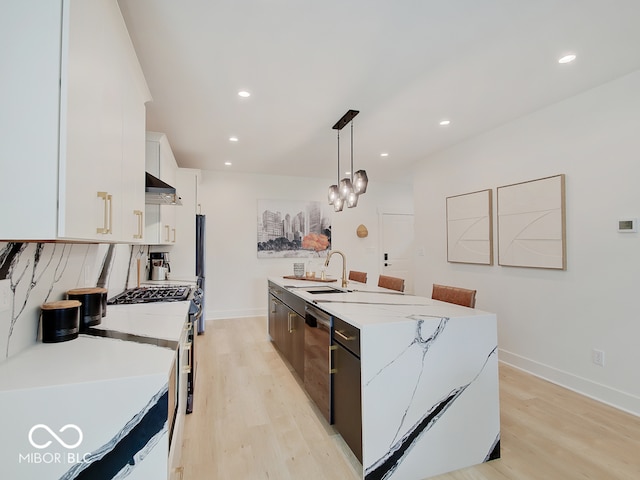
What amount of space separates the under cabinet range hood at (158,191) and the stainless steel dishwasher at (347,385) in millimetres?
1622

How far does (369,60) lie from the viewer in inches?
86.8

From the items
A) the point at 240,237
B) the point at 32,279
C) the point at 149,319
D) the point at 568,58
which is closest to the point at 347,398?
the point at 149,319

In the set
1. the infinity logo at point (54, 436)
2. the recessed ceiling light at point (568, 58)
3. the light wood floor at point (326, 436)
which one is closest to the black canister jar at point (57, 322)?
the infinity logo at point (54, 436)

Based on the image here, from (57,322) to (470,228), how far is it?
3.90 meters

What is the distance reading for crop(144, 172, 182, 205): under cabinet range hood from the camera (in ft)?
7.81

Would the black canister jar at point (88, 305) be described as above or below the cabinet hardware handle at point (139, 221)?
below

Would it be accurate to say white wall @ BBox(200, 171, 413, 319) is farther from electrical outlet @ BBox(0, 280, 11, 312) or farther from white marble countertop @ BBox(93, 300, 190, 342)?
electrical outlet @ BBox(0, 280, 11, 312)

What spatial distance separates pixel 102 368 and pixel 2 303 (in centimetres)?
51

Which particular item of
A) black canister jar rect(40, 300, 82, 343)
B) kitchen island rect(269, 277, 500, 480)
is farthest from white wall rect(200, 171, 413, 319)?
black canister jar rect(40, 300, 82, 343)

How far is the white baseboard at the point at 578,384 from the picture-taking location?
2.41 metres

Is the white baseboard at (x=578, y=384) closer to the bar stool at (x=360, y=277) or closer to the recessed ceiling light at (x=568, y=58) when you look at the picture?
the bar stool at (x=360, y=277)

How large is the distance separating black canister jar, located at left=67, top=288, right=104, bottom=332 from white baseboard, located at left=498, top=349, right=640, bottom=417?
3692mm

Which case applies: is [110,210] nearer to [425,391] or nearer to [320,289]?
[425,391]

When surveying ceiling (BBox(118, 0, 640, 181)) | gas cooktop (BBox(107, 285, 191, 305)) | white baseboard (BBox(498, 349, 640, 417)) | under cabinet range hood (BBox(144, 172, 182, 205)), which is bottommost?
white baseboard (BBox(498, 349, 640, 417))
